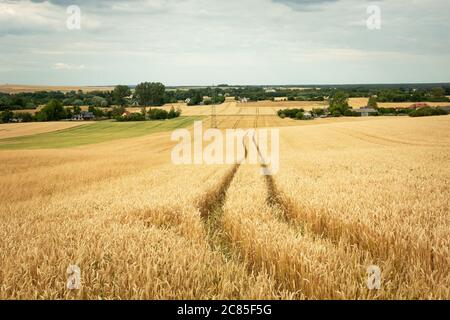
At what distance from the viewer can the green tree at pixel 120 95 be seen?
360 ft

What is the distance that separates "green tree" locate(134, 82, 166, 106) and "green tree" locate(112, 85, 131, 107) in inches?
149

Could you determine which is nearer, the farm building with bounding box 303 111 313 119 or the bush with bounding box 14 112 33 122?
the bush with bounding box 14 112 33 122

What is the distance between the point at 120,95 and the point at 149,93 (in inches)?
388

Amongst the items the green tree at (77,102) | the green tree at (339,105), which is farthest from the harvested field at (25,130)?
the green tree at (339,105)

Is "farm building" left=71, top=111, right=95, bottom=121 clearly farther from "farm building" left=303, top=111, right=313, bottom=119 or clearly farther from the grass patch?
"farm building" left=303, top=111, right=313, bottom=119

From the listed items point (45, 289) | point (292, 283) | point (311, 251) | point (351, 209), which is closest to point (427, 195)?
point (351, 209)

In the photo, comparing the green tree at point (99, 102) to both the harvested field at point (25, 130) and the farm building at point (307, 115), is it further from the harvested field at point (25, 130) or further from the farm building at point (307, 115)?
the farm building at point (307, 115)

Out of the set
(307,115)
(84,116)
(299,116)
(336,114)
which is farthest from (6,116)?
(336,114)

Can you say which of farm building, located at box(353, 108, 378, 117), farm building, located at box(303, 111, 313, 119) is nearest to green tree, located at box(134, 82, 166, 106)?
farm building, located at box(303, 111, 313, 119)

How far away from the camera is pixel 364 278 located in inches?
152

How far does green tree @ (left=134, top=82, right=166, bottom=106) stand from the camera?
108 meters

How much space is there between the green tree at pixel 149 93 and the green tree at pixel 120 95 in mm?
3773

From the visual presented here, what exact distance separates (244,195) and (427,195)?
492cm
